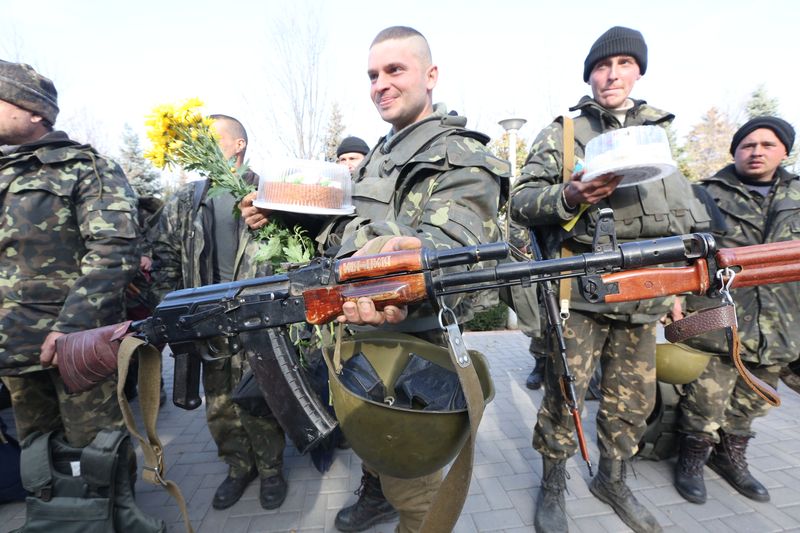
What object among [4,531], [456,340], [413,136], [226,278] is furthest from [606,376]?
[4,531]

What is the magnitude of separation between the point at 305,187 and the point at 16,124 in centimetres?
206

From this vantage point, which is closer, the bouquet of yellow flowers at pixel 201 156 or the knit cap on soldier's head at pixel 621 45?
the bouquet of yellow flowers at pixel 201 156

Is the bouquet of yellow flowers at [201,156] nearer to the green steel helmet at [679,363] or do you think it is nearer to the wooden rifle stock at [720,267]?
the wooden rifle stock at [720,267]

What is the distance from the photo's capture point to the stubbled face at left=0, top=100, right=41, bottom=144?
95.4 inches

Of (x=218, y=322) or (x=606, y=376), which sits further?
(x=606, y=376)

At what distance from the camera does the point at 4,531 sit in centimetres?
263

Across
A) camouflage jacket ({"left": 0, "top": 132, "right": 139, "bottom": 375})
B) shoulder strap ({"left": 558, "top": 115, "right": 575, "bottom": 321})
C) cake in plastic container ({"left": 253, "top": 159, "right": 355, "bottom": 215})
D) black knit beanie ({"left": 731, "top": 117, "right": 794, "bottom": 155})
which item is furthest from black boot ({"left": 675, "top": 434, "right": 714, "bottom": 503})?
camouflage jacket ({"left": 0, "top": 132, "right": 139, "bottom": 375})

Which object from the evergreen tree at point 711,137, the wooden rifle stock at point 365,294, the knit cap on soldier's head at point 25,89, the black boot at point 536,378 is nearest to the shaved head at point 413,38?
the wooden rifle stock at point 365,294

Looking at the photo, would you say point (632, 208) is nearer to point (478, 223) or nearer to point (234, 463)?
point (478, 223)

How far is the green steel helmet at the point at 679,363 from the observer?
2.82 metres

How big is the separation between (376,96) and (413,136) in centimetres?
29

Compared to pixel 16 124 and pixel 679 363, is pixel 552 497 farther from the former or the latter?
pixel 16 124

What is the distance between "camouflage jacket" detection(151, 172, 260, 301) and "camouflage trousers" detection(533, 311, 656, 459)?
2.07 m

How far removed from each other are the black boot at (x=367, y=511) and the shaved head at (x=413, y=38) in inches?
100
